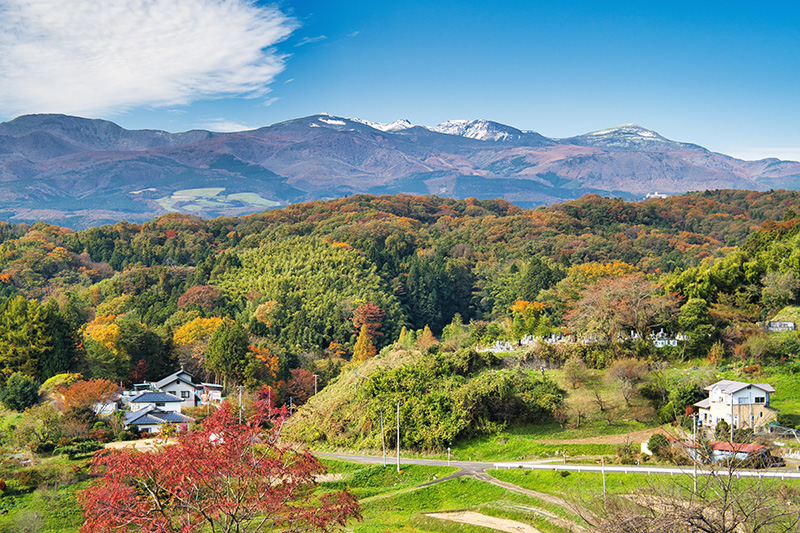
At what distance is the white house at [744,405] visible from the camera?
27234 mm

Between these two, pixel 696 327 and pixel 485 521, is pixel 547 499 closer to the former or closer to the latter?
pixel 485 521

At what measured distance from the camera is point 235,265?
76.4 meters

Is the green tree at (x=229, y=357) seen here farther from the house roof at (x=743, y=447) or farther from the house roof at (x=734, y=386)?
the house roof at (x=743, y=447)

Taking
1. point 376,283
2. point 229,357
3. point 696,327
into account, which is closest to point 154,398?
point 229,357

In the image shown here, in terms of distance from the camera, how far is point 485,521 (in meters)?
22.1

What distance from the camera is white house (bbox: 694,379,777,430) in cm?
2723

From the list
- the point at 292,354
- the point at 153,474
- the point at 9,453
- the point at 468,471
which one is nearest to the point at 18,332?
the point at 9,453

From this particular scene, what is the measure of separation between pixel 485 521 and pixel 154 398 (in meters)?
22.5

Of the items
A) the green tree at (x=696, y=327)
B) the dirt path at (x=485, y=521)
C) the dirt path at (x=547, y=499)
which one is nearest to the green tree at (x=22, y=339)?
the dirt path at (x=547, y=499)

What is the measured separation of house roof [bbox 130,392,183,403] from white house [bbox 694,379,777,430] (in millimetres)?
25753

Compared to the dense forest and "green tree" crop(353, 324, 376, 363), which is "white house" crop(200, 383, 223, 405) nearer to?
the dense forest

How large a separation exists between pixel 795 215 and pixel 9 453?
4892 centimetres

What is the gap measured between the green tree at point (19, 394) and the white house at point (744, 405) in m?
30.9

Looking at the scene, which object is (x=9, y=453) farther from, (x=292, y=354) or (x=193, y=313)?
(x=193, y=313)
